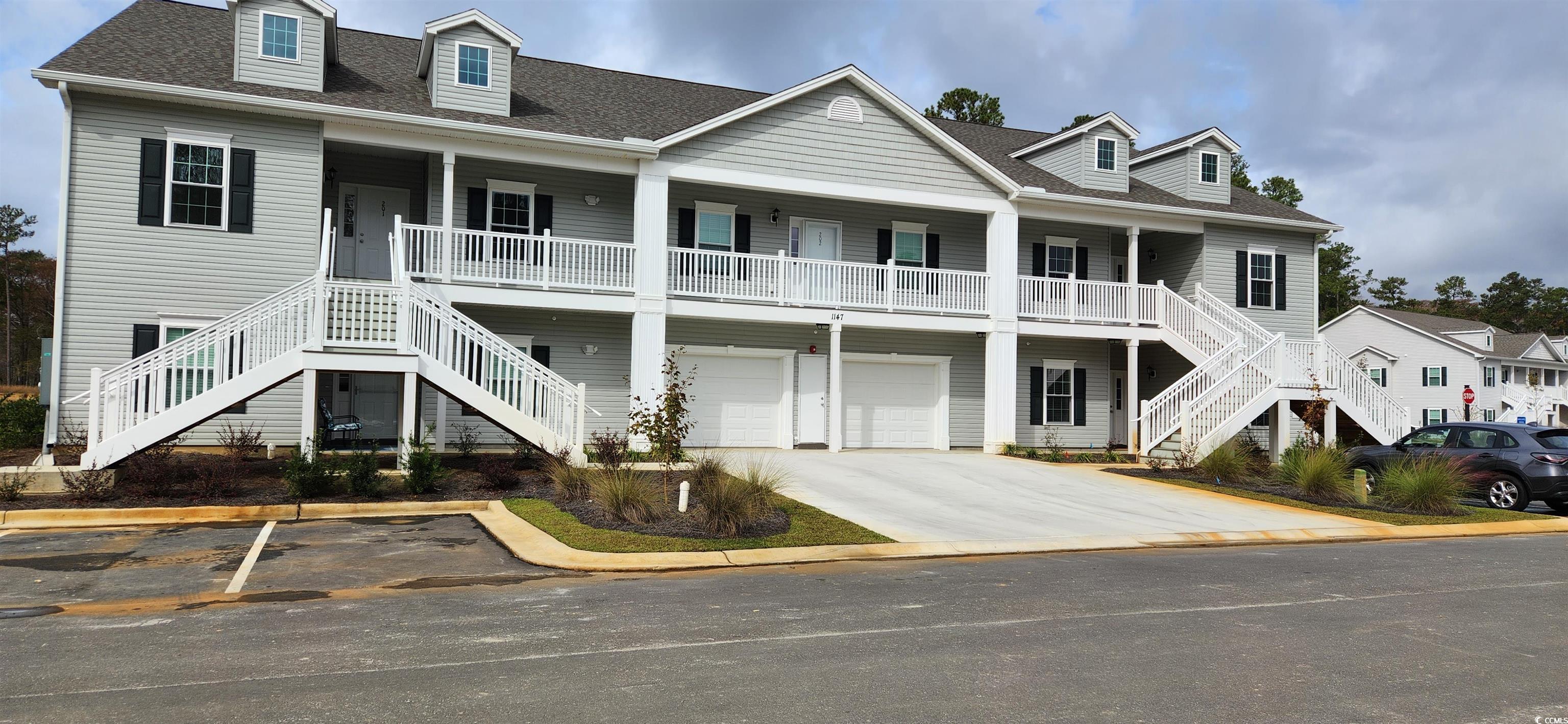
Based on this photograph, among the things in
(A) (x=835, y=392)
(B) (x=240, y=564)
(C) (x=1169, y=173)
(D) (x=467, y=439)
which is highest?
(C) (x=1169, y=173)

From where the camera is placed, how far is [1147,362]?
26891 mm

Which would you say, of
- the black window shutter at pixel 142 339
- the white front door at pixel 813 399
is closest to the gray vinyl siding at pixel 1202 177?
the white front door at pixel 813 399

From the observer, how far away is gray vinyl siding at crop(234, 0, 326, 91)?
1769 centimetres

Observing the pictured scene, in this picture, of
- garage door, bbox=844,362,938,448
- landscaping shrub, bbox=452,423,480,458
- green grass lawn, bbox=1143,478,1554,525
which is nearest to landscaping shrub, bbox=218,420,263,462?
landscaping shrub, bbox=452,423,480,458

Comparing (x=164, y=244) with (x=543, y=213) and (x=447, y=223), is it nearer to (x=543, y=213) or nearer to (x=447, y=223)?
(x=447, y=223)

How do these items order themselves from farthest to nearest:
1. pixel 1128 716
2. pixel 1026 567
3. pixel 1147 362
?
pixel 1147 362 < pixel 1026 567 < pixel 1128 716

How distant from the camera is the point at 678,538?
10.8 meters

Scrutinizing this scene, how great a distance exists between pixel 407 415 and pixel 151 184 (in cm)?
660

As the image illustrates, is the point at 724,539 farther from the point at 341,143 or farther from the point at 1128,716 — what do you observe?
the point at 341,143

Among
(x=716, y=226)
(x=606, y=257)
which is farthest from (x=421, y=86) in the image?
(x=716, y=226)

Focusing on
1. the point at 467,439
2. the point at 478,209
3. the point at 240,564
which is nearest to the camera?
the point at 240,564

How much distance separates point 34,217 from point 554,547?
6513cm

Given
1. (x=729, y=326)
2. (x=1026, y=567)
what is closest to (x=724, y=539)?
(x=1026, y=567)

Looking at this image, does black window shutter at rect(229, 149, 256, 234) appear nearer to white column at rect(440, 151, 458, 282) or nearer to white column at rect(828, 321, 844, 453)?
white column at rect(440, 151, 458, 282)
